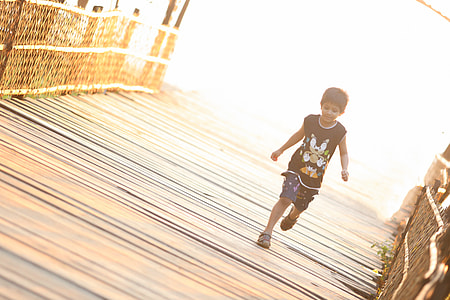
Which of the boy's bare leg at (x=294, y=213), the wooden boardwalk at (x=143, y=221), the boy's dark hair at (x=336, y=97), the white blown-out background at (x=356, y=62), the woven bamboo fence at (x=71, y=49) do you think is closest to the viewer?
the wooden boardwalk at (x=143, y=221)

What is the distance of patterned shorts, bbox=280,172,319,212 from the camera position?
5957mm

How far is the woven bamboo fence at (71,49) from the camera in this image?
710 centimetres

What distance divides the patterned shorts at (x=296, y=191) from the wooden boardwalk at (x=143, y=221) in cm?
42

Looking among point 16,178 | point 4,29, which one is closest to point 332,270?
point 16,178

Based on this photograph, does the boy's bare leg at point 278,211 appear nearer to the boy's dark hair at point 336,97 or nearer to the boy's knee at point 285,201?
the boy's knee at point 285,201

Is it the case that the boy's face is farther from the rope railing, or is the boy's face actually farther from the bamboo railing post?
the bamboo railing post

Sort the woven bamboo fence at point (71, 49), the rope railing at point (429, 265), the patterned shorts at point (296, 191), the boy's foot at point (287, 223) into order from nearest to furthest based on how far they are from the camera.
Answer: the rope railing at point (429, 265) → the patterned shorts at point (296, 191) → the boy's foot at point (287, 223) → the woven bamboo fence at point (71, 49)

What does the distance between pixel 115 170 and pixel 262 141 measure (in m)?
7.84

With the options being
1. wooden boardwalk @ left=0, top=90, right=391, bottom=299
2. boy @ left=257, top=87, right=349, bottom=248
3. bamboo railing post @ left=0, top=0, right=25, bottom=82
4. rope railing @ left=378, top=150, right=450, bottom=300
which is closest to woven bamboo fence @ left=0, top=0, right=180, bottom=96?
bamboo railing post @ left=0, top=0, right=25, bottom=82

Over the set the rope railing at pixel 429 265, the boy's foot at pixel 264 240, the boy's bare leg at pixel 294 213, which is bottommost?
the boy's foot at pixel 264 240

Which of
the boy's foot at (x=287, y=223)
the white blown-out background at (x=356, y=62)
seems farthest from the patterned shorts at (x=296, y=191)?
the white blown-out background at (x=356, y=62)

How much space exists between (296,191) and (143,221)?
1450 mm

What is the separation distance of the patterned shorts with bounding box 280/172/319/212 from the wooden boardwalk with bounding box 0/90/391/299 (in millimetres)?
421

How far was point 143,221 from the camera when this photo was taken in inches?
197
